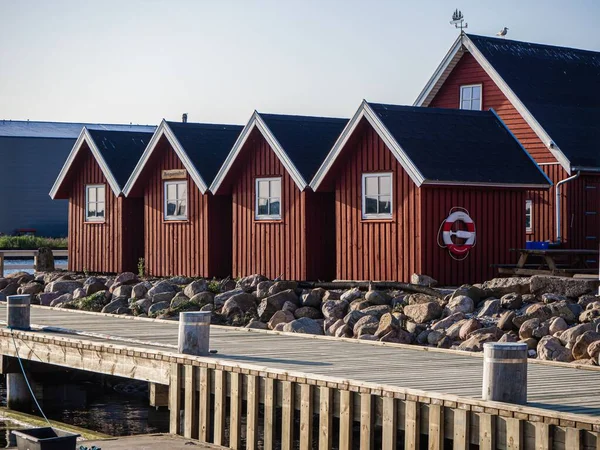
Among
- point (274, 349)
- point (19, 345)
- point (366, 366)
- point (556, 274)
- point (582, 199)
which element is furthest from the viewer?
point (582, 199)

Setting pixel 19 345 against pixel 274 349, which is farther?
pixel 19 345

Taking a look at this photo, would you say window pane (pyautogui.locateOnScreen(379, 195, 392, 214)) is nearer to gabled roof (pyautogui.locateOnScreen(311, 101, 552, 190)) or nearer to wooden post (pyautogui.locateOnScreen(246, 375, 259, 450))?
gabled roof (pyautogui.locateOnScreen(311, 101, 552, 190))

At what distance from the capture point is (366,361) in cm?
1485

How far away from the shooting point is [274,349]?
16.3 m

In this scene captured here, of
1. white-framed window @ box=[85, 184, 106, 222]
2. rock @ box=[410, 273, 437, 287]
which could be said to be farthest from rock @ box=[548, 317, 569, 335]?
white-framed window @ box=[85, 184, 106, 222]

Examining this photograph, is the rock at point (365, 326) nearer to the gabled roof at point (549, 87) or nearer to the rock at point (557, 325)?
the rock at point (557, 325)

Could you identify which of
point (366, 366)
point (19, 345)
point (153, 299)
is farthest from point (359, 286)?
point (366, 366)

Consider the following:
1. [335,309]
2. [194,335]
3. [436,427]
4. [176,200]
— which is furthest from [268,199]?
[436,427]

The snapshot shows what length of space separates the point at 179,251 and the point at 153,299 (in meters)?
4.29

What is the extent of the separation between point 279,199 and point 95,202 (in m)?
7.81

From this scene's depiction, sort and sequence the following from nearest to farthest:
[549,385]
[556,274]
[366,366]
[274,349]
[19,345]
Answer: [549,385]
[366,366]
[274,349]
[19,345]
[556,274]

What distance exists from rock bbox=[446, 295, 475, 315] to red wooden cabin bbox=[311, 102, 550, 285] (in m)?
3.20

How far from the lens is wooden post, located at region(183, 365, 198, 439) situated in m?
14.4

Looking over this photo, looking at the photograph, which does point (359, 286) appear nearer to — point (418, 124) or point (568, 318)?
point (418, 124)
